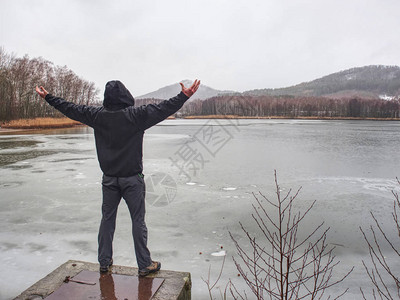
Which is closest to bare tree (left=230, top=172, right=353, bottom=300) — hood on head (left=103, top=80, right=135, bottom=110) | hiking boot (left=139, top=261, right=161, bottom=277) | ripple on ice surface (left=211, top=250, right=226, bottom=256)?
ripple on ice surface (left=211, top=250, right=226, bottom=256)

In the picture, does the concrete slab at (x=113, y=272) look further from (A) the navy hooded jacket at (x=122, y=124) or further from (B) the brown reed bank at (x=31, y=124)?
(B) the brown reed bank at (x=31, y=124)

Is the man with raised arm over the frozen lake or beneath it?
over

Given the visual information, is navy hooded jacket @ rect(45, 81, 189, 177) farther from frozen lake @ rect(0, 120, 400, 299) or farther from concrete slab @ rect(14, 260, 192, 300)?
frozen lake @ rect(0, 120, 400, 299)

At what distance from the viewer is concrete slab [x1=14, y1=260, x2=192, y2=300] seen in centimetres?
239

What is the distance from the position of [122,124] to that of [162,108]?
37 cm

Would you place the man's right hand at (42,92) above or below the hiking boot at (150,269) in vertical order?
above

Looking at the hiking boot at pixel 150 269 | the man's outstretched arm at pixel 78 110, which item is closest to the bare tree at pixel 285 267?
the hiking boot at pixel 150 269

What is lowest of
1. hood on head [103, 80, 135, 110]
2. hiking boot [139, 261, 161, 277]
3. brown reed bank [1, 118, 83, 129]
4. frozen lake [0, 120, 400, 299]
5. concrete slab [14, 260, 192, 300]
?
frozen lake [0, 120, 400, 299]

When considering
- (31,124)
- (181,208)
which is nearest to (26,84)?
A: (31,124)

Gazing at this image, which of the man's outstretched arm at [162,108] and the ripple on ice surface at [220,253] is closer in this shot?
the man's outstretched arm at [162,108]

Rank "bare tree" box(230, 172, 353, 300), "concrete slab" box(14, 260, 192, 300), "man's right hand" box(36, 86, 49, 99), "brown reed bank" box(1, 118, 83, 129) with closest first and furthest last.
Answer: "bare tree" box(230, 172, 353, 300)
"concrete slab" box(14, 260, 192, 300)
"man's right hand" box(36, 86, 49, 99)
"brown reed bank" box(1, 118, 83, 129)

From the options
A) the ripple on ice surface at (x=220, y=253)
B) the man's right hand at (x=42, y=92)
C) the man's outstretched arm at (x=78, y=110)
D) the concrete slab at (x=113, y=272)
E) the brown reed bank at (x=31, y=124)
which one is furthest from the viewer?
the brown reed bank at (x=31, y=124)

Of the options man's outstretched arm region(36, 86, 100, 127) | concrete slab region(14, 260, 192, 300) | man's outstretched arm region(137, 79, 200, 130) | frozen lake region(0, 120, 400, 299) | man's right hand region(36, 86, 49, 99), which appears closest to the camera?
→ concrete slab region(14, 260, 192, 300)

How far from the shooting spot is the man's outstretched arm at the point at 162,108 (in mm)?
2568
